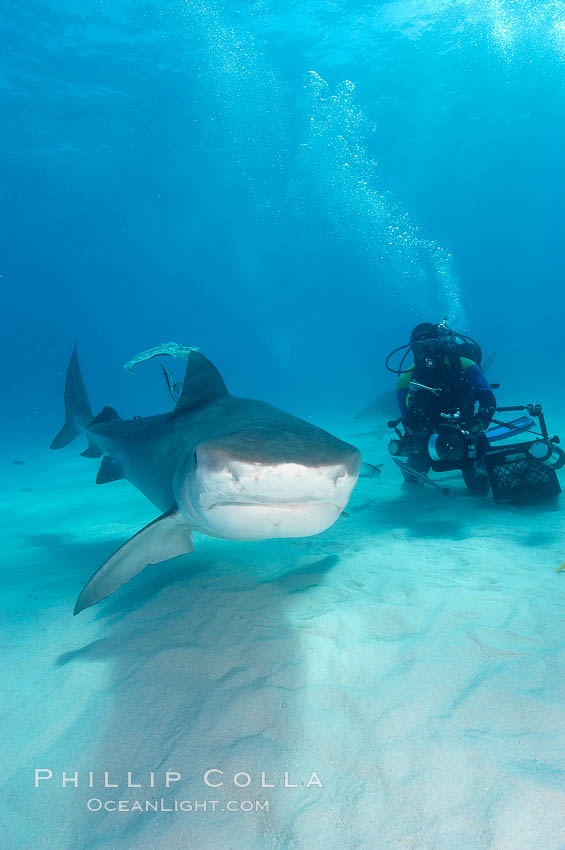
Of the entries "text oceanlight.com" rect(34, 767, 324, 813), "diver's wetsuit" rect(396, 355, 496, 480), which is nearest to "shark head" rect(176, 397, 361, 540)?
"text oceanlight.com" rect(34, 767, 324, 813)

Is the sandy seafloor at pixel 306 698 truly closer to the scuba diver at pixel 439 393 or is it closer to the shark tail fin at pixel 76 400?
the scuba diver at pixel 439 393

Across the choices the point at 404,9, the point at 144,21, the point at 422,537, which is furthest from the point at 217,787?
→ the point at 404,9

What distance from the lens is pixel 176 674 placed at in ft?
7.63

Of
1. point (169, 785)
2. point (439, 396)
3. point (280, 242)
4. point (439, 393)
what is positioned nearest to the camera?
point (169, 785)

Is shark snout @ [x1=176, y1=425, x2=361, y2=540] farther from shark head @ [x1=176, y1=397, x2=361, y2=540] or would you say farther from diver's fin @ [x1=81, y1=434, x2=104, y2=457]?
diver's fin @ [x1=81, y1=434, x2=104, y2=457]

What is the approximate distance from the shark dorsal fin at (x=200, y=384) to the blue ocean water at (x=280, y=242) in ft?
5.37

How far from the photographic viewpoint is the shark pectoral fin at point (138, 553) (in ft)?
8.77

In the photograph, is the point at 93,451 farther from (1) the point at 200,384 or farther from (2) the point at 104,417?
(1) the point at 200,384

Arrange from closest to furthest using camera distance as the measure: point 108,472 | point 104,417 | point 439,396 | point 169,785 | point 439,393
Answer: point 169,785 < point 108,472 < point 104,417 < point 439,393 < point 439,396

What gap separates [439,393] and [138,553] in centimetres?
484

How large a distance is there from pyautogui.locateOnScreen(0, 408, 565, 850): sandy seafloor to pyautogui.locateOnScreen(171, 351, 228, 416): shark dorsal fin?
5.35ft

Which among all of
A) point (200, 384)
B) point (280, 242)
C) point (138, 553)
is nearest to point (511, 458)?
point (200, 384)

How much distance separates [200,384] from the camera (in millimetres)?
3920

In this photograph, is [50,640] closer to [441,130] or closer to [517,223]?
[441,130]
